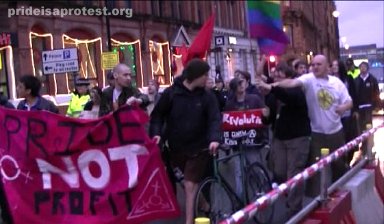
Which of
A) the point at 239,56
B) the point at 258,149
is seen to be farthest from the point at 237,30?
the point at 258,149

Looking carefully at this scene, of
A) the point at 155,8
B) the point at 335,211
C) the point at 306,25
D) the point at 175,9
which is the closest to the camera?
the point at 335,211

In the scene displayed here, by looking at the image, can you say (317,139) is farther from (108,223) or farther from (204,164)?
(108,223)

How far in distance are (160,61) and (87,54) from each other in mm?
7902

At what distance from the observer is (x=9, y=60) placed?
24.5 metres

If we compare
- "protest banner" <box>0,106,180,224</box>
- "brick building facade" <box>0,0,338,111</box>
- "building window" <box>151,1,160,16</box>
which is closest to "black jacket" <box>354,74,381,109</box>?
"brick building facade" <box>0,0,338,111</box>

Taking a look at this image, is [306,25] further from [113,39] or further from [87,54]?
[87,54]

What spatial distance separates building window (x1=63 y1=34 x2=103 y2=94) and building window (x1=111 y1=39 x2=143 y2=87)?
5.63 ft

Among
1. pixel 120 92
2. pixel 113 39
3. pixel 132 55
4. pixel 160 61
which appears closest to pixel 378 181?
pixel 120 92

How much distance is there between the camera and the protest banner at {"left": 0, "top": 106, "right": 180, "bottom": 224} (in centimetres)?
560

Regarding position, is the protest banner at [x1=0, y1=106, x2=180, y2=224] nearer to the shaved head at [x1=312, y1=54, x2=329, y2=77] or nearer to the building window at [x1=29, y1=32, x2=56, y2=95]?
the shaved head at [x1=312, y1=54, x2=329, y2=77]

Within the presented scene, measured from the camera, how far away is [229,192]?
7.07 metres

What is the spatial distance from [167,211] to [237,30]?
49.4m

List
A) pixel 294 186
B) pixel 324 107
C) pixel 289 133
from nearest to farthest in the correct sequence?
pixel 294 186
pixel 289 133
pixel 324 107

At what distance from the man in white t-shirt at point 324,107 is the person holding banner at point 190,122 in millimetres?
1266
